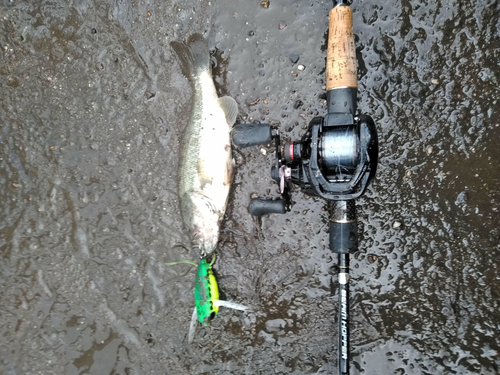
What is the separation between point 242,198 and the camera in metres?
2.38

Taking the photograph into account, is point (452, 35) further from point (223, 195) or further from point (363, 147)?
point (223, 195)

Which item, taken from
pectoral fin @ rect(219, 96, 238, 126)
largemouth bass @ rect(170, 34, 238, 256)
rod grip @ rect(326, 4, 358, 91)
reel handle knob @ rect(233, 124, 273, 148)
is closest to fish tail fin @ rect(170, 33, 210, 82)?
largemouth bass @ rect(170, 34, 238, 256)

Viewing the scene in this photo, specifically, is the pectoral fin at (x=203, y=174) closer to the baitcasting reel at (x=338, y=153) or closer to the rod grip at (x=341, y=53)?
the baitcasting reel at (x=338, y=153)

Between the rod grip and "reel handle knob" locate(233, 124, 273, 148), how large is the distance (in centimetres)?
41

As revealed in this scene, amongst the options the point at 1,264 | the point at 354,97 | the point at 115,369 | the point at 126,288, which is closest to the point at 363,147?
the point at 354,97

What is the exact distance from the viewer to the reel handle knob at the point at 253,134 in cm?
203

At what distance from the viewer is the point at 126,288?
2543mm

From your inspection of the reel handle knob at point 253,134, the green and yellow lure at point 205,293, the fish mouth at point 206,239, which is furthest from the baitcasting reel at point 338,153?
the green and yellow lure at point 205,293

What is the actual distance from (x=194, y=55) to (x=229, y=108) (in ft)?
1.34

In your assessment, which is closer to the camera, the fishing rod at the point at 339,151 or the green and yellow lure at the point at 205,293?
the fishing rod at the point at 339,151

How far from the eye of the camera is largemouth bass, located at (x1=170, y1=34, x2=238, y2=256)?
2.27 m

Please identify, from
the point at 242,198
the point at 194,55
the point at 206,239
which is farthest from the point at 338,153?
the point at 194,55

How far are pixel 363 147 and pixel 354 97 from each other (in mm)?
315

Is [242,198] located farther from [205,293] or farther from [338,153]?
[338,153]
